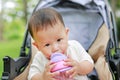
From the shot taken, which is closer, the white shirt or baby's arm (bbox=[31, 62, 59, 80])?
baby's arm (bbox=[31, 62, 59, 80])

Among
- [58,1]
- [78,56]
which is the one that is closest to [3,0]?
[58,1]

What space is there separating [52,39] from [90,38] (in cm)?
98

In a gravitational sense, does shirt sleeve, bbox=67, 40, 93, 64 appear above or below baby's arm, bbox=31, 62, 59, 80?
above

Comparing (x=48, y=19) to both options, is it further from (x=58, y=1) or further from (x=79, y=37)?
(x=58, y=1)

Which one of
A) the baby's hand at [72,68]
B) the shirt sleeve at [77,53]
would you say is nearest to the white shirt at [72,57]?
the shirt sleeve at [77,53]

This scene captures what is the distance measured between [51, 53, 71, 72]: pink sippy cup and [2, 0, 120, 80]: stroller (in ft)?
1.48

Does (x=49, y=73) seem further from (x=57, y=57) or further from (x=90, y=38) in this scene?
(x=90, y=38)

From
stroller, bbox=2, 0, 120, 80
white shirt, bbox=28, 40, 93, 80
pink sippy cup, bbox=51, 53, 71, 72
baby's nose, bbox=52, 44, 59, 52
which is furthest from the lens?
stroller, bbox=2, 0, 120, 80

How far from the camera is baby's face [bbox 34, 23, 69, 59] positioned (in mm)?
2611

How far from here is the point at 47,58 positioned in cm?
275

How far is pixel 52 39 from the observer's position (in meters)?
2.61

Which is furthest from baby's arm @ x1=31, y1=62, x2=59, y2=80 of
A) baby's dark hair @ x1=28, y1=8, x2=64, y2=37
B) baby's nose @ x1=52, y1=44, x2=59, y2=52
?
baby's dark hair @ x1=28, y1=8, x2=64, y2=37

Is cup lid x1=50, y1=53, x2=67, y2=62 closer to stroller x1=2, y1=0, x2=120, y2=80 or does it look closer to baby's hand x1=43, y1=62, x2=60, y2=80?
baby's hand x1=43, y1=62, x2=60, y2=80

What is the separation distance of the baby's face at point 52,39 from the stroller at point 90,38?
346mm
